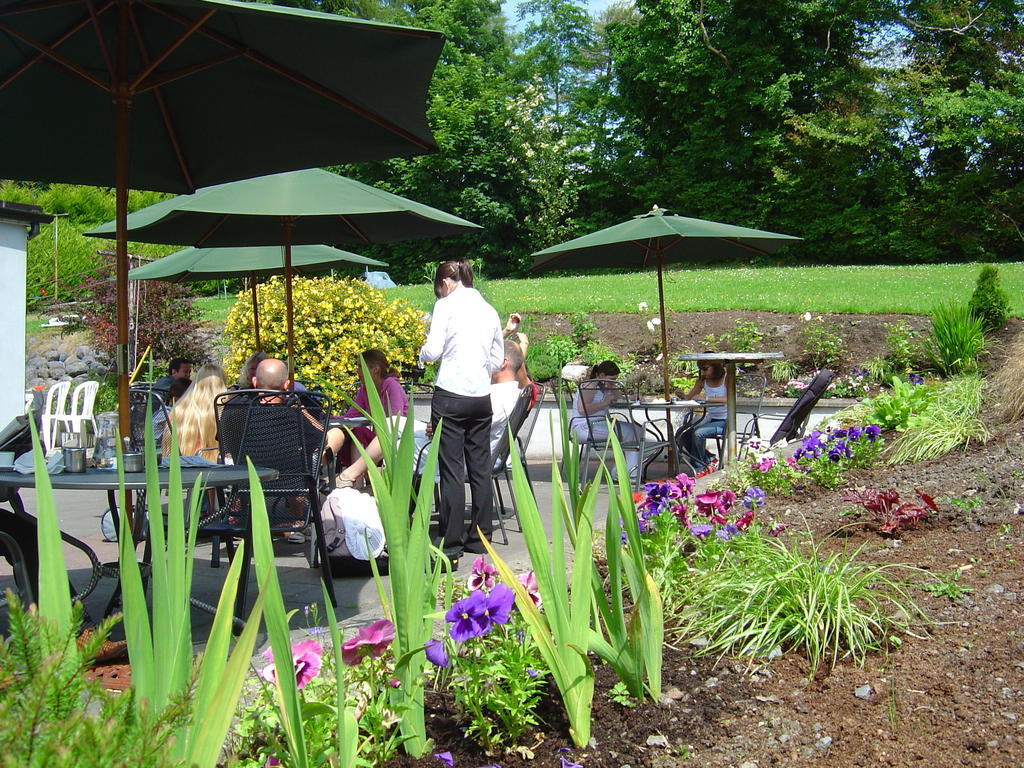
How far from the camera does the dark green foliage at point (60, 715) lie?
0.96m

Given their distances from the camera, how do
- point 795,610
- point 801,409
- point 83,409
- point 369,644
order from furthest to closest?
point 83,409 < point 801,409 < point 795,610 < point 369,644

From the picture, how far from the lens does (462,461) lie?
4.64 metres

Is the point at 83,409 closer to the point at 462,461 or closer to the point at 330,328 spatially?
the point at 330,328

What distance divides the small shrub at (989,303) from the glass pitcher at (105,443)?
10047mm

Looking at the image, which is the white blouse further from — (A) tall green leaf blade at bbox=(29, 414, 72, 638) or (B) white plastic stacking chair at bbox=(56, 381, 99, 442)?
(A) tall green leaf blade at bbox=(29, 414, 72, 638)

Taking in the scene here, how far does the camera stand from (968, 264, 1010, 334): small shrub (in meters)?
10.4

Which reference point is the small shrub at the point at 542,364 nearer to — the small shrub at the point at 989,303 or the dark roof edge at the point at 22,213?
the small shrub at the point at 989,303

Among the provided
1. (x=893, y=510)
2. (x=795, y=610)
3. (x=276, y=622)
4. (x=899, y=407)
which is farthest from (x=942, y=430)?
(x=276, y=622)

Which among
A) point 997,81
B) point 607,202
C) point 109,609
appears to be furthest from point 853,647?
point 607,202

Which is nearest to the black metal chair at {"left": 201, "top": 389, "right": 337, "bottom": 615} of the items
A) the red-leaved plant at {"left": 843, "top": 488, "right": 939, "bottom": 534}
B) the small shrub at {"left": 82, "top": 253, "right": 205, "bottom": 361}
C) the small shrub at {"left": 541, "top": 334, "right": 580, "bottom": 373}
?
the red-leaved plant at {"left": 843, "top": 488, "right": 939, "bottom": 534}

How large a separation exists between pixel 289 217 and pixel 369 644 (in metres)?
4.87

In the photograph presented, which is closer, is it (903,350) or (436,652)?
(436,652)

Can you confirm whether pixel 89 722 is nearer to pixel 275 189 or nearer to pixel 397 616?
pixel 397 616

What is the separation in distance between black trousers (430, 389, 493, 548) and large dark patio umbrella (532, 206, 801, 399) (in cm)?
296
